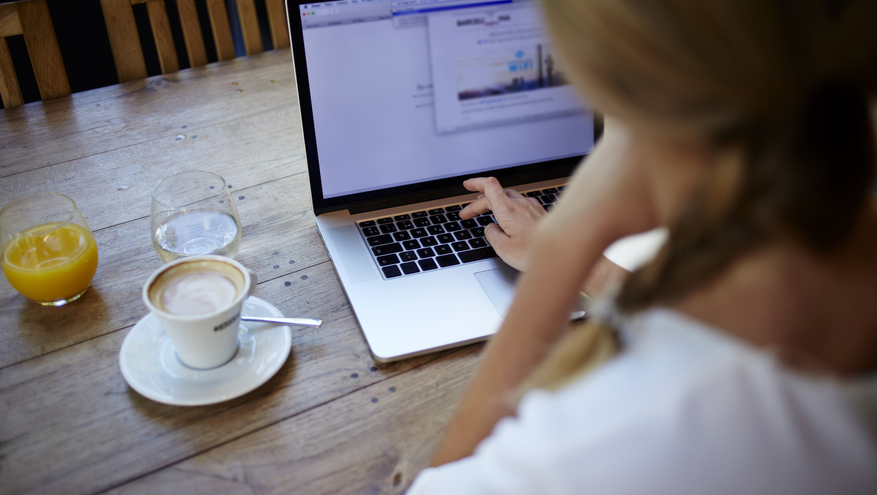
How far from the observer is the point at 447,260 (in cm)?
85

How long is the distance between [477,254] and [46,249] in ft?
1.72

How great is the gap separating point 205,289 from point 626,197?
420mm

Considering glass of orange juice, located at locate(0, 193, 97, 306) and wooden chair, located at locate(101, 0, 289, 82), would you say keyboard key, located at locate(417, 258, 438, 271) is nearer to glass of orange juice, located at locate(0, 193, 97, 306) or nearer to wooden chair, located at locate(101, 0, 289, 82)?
glass of orange juice, located at locate(0, 193, 97, 306)

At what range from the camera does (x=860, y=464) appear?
1.19ft

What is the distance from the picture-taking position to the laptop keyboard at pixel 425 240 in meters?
0.84

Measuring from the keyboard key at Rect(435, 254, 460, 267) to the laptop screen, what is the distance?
0.14 meters

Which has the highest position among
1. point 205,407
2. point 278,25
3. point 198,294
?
point 278,25

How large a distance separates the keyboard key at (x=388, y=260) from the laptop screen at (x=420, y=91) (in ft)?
0.40

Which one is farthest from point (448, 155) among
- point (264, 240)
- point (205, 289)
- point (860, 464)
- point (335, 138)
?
point (860, 464)

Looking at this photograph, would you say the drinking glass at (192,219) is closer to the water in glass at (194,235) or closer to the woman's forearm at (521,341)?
the water in glass at (194,235)

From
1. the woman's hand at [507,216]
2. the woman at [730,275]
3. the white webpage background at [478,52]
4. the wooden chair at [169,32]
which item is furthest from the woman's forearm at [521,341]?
the wooden chair at [169,32]

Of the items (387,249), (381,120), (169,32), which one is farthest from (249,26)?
(387,249)

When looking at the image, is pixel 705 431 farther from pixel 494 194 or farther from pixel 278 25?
pixel 278 25

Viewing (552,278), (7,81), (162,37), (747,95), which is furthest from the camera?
(162,37)
